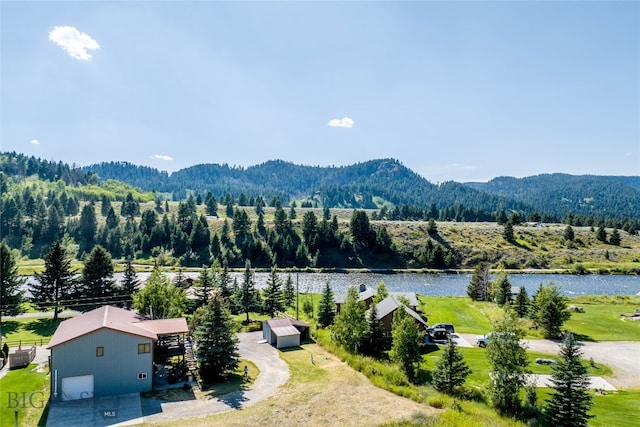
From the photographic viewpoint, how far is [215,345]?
31.9 metres

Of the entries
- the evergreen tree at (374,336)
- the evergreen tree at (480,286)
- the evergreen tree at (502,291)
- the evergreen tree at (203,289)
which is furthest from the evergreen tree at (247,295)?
the evergreen tree at (480,286)

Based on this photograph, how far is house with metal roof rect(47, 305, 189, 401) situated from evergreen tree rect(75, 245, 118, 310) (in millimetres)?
25170

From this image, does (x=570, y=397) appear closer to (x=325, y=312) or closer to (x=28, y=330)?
(x=325, y=312)

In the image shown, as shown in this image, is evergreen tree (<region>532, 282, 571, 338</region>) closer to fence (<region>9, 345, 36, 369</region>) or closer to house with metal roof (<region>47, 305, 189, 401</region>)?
house with metal roof (<region>47, 305, 189, 401</region>)

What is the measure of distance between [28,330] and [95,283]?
34.2 feet

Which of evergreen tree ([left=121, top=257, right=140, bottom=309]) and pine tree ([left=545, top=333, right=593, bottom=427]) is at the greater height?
evergreen tree ([left=121, top=257, right=140, bottom=309])

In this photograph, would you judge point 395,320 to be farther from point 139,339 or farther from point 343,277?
point 343,277

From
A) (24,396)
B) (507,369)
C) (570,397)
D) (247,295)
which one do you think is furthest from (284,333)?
(570,397)

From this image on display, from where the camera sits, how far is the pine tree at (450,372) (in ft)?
94.9

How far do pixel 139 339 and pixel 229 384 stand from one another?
7.45 meters

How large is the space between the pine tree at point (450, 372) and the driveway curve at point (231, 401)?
1160 cm

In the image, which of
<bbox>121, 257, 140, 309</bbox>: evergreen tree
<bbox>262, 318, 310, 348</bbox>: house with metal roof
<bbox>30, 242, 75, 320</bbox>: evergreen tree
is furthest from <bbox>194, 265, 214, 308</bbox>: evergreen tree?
<bbox>30, 242, 75, 320</bbox>: evergreen tree

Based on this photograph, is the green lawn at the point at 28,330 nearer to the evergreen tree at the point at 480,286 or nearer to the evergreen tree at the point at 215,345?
the evergreen tree at the point at 215,345

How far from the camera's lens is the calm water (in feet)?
268
